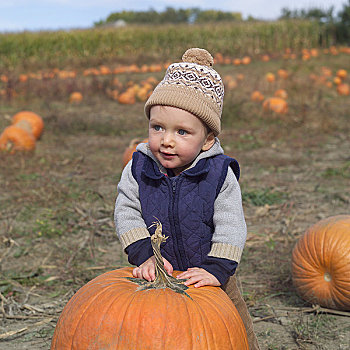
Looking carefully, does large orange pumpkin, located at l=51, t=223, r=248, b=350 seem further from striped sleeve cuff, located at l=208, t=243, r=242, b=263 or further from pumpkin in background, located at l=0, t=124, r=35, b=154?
pumpkin in background, located at l=0, t=124, r=35, b=154

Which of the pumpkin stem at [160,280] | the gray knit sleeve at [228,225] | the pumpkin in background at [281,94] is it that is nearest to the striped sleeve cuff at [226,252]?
the gray knit sleeve at [228,225]

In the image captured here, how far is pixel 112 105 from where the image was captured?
46.5 feet

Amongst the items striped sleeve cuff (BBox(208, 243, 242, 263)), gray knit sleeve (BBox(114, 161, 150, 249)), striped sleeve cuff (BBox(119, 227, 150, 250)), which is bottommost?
striped sleeve cuff (BBox(208, 243, 242, 263))

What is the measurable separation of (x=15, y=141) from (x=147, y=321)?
6.88 metres

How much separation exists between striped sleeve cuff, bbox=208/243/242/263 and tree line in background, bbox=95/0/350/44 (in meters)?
25.1

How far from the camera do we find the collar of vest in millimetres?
2418

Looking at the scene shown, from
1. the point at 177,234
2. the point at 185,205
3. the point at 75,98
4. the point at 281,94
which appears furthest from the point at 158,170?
the point at 75,98

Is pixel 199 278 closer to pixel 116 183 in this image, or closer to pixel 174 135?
pixel 174 135

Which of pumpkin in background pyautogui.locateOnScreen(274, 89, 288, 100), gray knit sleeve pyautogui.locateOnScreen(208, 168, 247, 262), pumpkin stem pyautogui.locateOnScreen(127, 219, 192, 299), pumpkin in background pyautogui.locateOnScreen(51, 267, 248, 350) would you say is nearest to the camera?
pumpkin in background pyautogui.locateOnScreen(51, 267, 248, 350)

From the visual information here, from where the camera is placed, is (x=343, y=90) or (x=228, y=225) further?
(x=343, y=90)

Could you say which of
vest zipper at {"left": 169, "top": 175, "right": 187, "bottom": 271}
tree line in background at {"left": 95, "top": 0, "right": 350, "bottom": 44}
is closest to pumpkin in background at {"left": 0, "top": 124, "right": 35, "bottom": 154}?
vest zipper at {"left": 169, "top": 175, "right": 187, "bottom": 271}

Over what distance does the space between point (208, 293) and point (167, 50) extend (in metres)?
24.7

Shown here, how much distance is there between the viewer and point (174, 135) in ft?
7.61

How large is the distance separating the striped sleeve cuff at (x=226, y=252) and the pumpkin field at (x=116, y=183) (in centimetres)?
95
